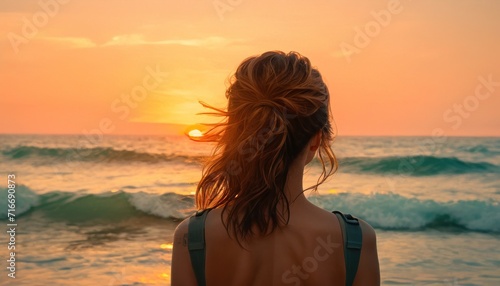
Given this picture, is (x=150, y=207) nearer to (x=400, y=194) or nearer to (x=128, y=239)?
(x=128, y=239)

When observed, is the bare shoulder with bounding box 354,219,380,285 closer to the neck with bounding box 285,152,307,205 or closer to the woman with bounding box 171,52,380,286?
the woman with bounding box 171,52,380,286

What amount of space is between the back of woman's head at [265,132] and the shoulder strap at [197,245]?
0.07 m

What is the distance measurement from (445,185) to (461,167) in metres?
3.16

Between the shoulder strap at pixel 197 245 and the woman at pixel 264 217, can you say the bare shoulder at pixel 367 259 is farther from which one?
the shoulder strap at pixel 197 245

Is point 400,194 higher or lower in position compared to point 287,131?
lower

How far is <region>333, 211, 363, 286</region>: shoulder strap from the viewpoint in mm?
1947

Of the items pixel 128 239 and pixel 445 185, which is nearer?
pixel 128 239

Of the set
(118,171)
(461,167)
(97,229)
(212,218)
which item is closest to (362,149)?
(461,167)

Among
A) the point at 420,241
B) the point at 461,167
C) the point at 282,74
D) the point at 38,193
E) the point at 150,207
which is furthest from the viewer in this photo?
the point at 461,167

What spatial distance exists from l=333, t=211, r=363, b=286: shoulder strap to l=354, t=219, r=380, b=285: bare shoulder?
2cm

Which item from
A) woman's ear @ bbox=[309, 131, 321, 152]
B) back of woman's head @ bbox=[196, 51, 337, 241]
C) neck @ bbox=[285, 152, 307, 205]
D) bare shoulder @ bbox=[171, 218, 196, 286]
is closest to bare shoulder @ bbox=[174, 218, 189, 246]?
bare shoulder @ bbox=[171, 218, 196, 286]

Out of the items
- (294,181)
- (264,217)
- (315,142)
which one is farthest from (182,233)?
(315,142)

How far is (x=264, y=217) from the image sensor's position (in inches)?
76.5

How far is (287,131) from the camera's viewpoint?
1890 millimetres
